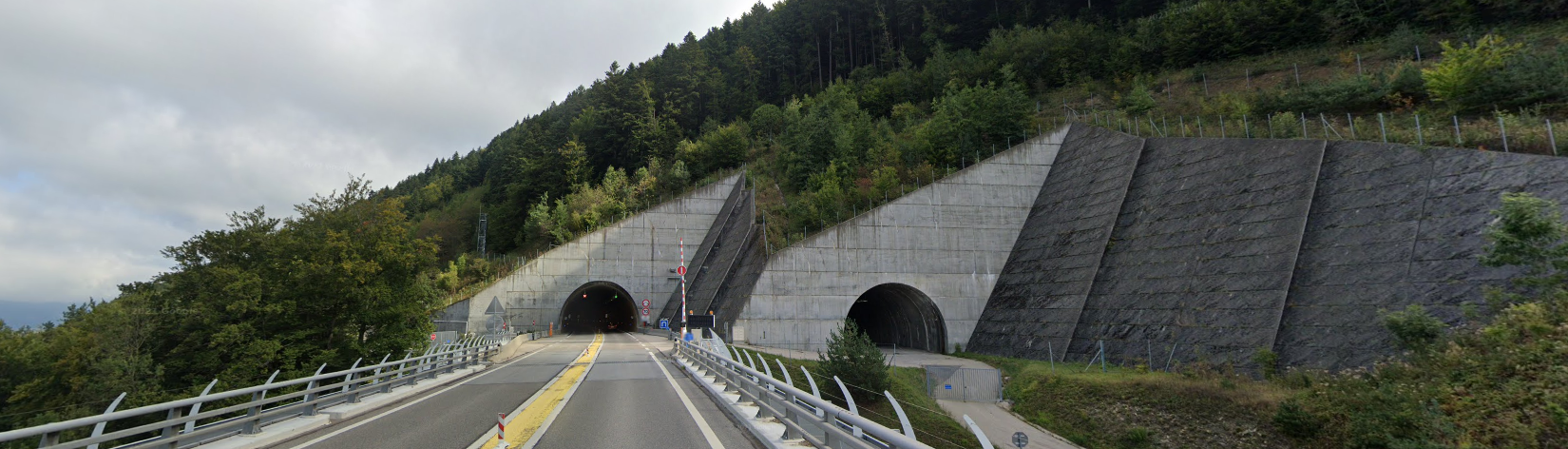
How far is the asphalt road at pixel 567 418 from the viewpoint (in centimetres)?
788

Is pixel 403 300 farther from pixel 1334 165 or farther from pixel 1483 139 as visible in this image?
pixel 1483 139

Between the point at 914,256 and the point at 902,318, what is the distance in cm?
580

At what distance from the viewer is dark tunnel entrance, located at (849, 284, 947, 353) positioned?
30.6 meters

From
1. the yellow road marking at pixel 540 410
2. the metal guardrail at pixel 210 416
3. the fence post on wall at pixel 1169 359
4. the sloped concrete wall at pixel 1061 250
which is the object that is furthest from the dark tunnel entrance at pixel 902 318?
the metal guardrail at pixel 210 416

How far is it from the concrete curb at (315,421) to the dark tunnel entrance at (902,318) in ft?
65.8

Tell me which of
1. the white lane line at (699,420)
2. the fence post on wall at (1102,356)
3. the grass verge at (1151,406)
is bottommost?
the grass verge at (1151,406)

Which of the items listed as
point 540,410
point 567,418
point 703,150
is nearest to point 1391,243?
point 567,418

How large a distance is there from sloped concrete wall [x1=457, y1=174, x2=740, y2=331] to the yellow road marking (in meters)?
26.3

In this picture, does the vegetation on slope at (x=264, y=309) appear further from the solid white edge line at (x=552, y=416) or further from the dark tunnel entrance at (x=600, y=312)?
the dark tunnel entrance at (x=600, y=312)

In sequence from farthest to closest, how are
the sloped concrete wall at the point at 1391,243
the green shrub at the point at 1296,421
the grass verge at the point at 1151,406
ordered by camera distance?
1. the grass verge at the point at 1151,406
2. the sloped concrete wall at the point at 1391,243
3. the green shrub at the point at 1296,421

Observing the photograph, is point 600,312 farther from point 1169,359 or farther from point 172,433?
point 172,433

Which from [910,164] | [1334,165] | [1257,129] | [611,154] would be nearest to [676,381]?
[1334,165]

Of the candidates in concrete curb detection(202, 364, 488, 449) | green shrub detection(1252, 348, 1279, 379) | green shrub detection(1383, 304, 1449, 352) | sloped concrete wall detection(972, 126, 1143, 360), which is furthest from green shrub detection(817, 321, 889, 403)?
green shrub detection(1383, 304, 1449, 352)

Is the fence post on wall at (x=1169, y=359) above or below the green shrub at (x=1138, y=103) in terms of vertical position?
below
